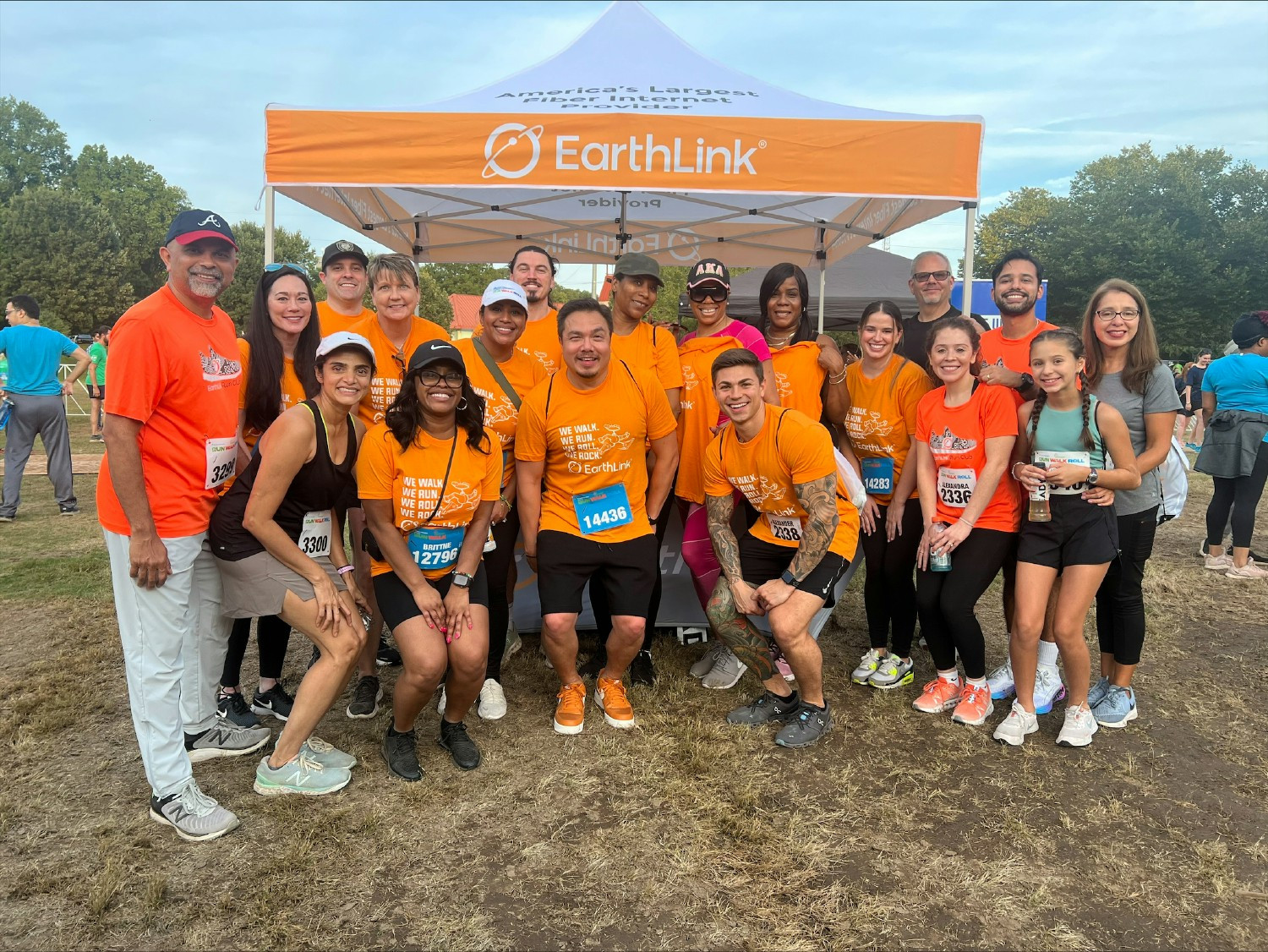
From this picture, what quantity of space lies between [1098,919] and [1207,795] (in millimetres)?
1079

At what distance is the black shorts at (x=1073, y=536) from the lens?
308 centimetres

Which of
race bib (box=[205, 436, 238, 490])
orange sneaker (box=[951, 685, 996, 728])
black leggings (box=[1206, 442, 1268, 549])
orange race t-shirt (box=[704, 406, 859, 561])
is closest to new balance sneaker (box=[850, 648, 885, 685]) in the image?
orange sneaker (box=[951, 685, 996, 728])

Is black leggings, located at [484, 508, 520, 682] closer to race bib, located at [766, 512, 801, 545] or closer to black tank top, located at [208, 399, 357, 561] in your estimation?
black tank top, located at [208, 399, 357, 561]

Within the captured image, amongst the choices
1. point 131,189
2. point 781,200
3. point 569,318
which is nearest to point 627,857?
point 569,318

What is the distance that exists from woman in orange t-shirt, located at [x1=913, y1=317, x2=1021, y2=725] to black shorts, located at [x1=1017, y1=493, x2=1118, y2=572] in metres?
0.15

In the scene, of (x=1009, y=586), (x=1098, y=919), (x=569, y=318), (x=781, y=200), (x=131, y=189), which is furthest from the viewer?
(x=131, y=189)

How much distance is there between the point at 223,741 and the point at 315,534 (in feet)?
3.42

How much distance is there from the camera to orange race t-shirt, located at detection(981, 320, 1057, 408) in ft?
11.7

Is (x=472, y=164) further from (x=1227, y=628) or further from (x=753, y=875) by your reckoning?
(x=1227, y=628)

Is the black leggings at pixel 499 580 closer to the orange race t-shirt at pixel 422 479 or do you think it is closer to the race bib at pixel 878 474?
the orange race t-shirt at pixel 422 479

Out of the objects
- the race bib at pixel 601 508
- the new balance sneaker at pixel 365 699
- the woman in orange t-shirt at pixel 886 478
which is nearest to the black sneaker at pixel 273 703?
the new balance sneaker at pixel 365 699

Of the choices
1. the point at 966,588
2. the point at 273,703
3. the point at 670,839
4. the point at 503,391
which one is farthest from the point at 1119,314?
the point at 273,703

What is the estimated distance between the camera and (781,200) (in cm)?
636

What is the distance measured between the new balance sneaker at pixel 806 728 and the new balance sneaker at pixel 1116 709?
1.25 meters
